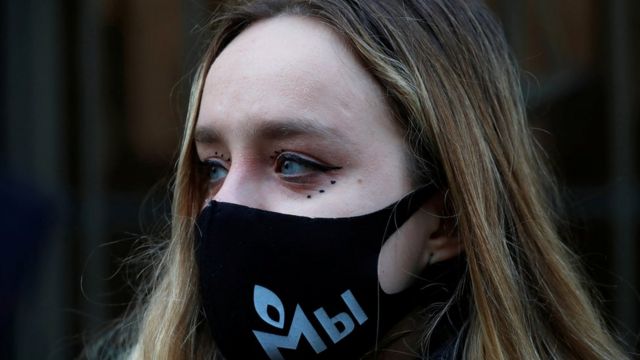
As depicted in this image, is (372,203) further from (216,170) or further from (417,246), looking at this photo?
(216,170)

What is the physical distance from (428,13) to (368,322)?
77 centimetres

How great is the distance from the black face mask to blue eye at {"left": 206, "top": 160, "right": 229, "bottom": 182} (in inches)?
6.7

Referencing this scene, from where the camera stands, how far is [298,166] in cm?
212

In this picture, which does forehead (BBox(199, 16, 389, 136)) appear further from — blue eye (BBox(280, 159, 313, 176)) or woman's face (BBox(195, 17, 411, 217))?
blue eye (BBox(280, 159, 313, 176))

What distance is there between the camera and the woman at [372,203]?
81.9 inches

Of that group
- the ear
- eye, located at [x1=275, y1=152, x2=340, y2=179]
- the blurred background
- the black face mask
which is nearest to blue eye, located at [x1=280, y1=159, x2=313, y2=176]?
eye, located at [x1=275, y1=152, x2=340, y2=179]

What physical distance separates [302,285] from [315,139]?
0.34 m

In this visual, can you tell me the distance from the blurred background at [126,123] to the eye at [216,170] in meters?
2.90

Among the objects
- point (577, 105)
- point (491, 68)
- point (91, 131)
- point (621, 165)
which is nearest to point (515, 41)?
point (577, 105)

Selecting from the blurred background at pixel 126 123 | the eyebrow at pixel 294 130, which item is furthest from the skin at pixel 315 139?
the blurred background at pixel 126 123

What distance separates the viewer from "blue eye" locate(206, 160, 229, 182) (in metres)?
2.27

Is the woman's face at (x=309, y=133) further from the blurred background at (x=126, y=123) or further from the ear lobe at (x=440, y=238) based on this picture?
the blurred background at (x=126, y=123)

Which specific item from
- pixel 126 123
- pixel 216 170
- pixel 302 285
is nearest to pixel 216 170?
pixel 216 170

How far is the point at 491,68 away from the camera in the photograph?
2299mm
